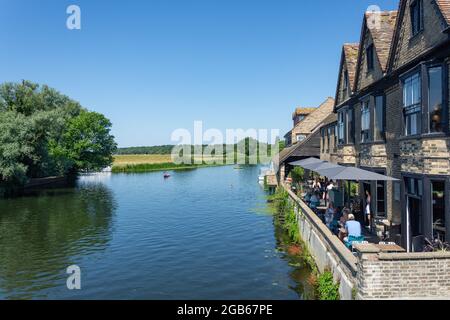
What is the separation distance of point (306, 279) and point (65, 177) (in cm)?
6021

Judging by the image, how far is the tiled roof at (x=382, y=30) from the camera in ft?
56.8

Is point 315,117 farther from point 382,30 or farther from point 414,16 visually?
point 414,16

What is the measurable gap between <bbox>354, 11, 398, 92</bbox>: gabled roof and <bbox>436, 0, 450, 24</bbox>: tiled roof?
16.7 feet

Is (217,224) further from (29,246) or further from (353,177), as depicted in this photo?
(353,177)

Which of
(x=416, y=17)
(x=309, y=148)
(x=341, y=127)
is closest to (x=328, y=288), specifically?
(x=416, y=17)

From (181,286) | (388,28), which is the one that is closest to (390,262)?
(181,286)

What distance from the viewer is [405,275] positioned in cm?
885

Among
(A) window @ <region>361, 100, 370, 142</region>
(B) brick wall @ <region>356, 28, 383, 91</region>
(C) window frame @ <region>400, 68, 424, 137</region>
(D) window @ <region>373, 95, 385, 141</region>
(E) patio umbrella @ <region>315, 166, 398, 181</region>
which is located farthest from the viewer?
(A) window @ <region>361, 100, 370, 142</region>

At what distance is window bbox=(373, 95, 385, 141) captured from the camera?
16609 mm

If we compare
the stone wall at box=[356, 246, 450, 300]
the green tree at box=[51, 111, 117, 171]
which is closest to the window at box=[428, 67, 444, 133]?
the stone wall at box=[356, 246, 450, 300]

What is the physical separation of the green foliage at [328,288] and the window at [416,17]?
8.58m

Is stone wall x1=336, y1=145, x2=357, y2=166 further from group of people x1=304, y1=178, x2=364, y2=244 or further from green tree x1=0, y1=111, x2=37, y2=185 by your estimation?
green tree x1=0, y1=111, x2=37, y2=185

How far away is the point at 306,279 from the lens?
15695 mm
